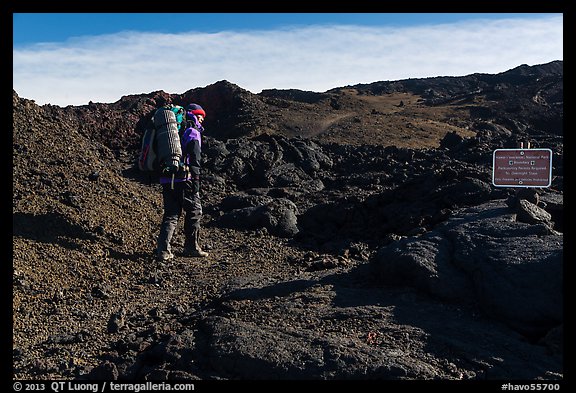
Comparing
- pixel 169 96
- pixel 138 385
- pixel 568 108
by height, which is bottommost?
pixel 138 385

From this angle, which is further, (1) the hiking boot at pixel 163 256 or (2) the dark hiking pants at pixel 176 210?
(2) the dark hiking pants at pixel 176 210

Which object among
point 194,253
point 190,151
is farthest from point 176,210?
point 190,151

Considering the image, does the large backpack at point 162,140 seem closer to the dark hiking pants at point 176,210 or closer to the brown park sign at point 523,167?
the dark hiking pants at point 176,210

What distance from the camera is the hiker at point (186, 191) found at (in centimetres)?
665

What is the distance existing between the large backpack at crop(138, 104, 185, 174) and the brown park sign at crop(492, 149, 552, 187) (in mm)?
3489

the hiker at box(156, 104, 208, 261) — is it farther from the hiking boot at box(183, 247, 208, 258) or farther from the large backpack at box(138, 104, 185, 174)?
the large backpack at box(138, 104, 185, 174)

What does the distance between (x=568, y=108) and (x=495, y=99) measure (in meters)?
39.0

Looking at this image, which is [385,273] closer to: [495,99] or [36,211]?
[36,211]

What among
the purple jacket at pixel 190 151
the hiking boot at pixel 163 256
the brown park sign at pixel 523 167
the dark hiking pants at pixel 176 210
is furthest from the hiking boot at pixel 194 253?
the brown park sign at pixel 523 167

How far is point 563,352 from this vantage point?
355 centimetres

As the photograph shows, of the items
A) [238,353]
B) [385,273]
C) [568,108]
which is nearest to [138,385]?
[238,353]

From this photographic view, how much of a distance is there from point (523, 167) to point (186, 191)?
3.84 metres

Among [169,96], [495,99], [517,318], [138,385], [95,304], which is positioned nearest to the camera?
[138,385]

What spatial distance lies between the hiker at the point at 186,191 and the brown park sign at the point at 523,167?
11.4ft
